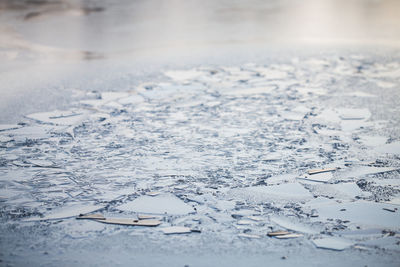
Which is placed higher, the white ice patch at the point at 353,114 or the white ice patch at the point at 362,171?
the white ice patch at the point at 353,114

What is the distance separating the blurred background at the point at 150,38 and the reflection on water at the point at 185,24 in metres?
0.01

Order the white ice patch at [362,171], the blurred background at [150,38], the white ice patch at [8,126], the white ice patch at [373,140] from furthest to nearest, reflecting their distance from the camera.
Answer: the blurred background at [150,38] < the white ice patch at [8,126] < the white ice patch at [373,140] < the white ice patch at [362,171]

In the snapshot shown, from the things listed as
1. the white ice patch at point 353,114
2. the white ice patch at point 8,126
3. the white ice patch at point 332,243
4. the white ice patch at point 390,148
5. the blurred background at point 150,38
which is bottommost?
the white ice patch at point 332,243

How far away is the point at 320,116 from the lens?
159 inches

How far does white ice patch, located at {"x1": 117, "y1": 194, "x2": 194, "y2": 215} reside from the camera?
8.29 ft

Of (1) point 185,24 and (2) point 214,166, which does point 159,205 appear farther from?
(1) point 185,24

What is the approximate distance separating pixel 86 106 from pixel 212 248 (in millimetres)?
2545

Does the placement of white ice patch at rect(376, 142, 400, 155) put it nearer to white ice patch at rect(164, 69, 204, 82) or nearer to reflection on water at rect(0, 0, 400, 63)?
white ice patch at rect(164, 69, 204, 82)

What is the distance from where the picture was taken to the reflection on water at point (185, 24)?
6762mm

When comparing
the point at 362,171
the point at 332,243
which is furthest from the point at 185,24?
the point at 332,243

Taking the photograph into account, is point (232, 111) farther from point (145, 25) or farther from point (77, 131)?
point (145, 25)

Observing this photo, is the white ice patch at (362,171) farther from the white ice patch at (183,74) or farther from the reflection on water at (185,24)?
the reflection on water at (185,24)

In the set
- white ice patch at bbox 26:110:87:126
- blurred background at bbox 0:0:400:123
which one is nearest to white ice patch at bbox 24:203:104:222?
white ice patch at bbox 26:110:87:126

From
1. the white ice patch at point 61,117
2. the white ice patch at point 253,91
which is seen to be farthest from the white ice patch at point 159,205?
the white ice patch at point 253,91
